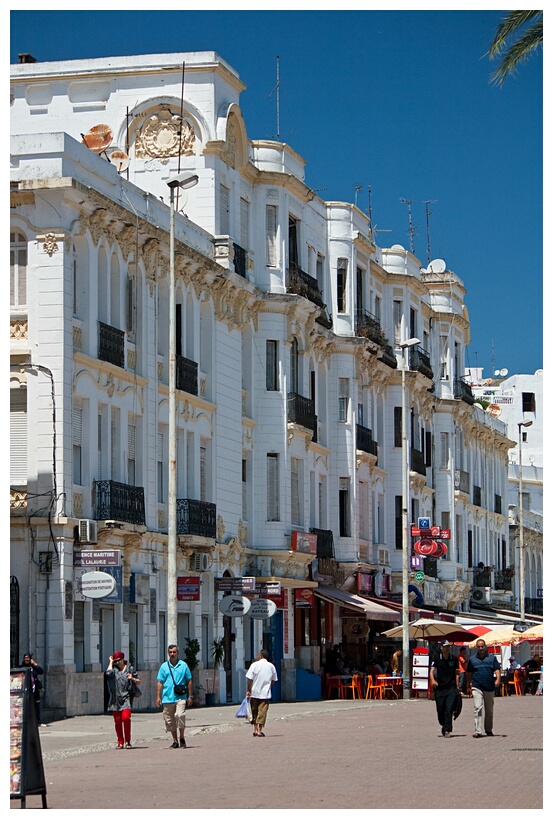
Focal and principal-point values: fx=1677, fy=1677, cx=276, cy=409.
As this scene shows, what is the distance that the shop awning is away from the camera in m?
53.1

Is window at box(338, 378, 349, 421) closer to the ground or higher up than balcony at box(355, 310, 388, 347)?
closer to the ground

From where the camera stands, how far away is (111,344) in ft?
125

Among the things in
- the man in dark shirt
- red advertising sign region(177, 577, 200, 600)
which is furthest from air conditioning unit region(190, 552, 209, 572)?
the man in dark shirt

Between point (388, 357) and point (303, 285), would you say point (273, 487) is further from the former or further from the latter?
point (388, 357)

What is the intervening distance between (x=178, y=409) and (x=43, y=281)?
827cm

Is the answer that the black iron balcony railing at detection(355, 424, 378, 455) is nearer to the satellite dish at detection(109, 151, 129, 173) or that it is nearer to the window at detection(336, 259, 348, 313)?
the window at detection(336, 259, 348, 313)

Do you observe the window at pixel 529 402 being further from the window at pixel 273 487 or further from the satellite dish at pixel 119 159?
the satellite dish at pixel 119 159

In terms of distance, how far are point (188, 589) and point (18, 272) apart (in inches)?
352

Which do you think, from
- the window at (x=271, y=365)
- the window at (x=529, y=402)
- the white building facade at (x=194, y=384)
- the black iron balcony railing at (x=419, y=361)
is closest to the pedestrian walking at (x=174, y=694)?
the white building facade at (x=194, y=384)

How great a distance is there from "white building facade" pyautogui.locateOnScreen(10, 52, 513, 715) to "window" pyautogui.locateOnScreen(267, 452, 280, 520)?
0.07 m

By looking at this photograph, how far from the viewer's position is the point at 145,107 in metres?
46.7

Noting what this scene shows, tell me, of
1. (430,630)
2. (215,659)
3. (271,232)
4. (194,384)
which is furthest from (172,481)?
(430,630)

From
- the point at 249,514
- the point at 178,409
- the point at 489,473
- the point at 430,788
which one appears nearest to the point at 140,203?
the point at 178,409

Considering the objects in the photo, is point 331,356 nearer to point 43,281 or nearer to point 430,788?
point 43,281
